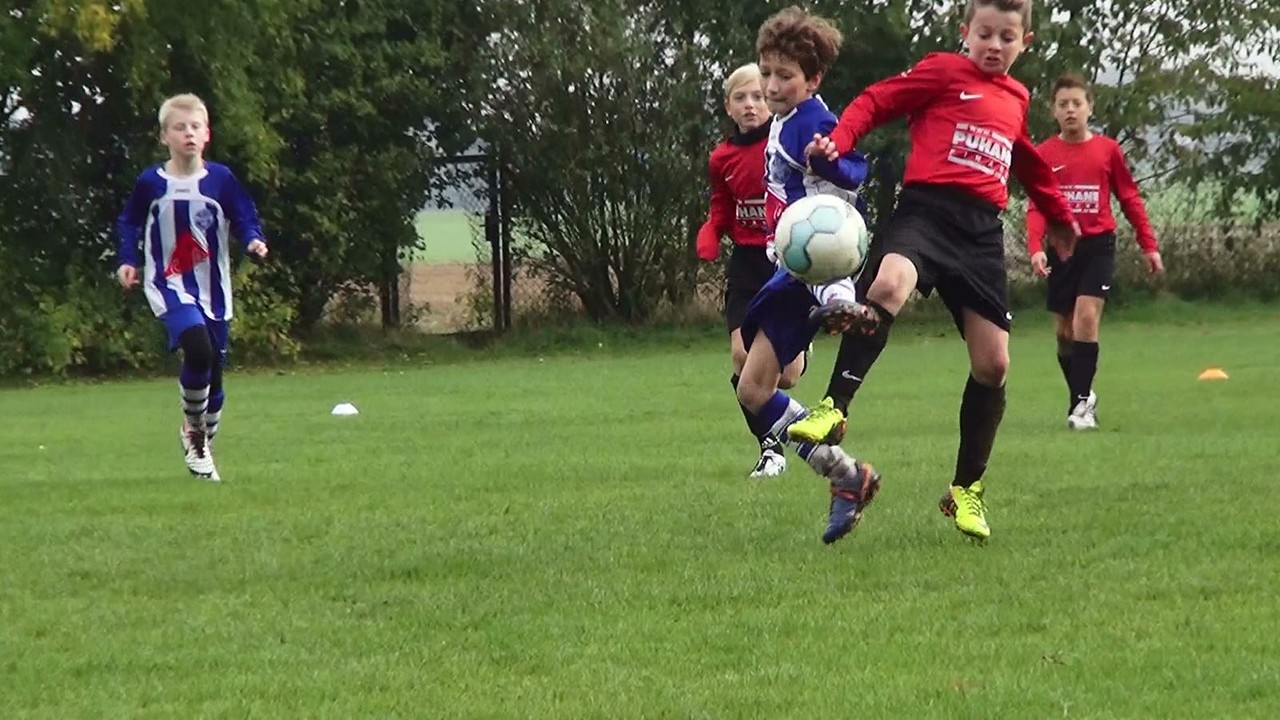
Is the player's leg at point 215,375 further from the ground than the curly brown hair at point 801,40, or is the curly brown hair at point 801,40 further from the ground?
the curly brown hair at point 801,40

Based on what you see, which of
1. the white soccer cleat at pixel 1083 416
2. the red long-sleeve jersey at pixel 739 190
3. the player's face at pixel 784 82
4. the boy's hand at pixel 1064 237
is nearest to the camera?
the player's face at pixel 784 82

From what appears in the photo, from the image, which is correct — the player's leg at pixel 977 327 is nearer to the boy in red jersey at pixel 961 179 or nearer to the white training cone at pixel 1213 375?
the boy in red jersey at pixel 961 179

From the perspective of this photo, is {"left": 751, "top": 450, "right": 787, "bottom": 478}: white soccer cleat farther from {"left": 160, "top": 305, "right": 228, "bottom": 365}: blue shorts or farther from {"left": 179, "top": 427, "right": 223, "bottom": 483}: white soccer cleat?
{"left": 160, "top": 305, "right": 228, "bottom": 365}: blue shorts

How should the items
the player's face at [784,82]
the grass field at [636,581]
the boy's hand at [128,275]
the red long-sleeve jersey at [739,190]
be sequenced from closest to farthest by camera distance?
the grass field at [636,581]
the player's face at [784,82]
the red long-sleeve jersey at [739,190]
the boy's hand at [128,275]

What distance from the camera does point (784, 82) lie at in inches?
248

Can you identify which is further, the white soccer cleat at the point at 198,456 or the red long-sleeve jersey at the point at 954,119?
the white soccer cleat at the point at 198,456

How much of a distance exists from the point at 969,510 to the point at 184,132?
4.54 meters

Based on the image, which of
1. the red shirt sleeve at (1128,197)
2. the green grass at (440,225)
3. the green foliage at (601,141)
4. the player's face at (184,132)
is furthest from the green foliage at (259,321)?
the red shirt sleeve at (1128,197)

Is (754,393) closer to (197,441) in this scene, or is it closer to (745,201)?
(745,201)

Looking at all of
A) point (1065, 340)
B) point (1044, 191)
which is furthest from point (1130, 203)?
point (1044, 191)

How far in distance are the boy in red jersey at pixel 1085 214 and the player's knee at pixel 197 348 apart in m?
4.81

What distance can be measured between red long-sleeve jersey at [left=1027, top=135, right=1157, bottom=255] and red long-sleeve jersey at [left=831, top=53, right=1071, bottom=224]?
4751 millimetres

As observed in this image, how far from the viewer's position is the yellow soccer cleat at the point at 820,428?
562 centimetres

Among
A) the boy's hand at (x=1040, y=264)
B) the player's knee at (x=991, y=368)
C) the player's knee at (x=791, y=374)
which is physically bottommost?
the player's knee at (x=791, y=374)
